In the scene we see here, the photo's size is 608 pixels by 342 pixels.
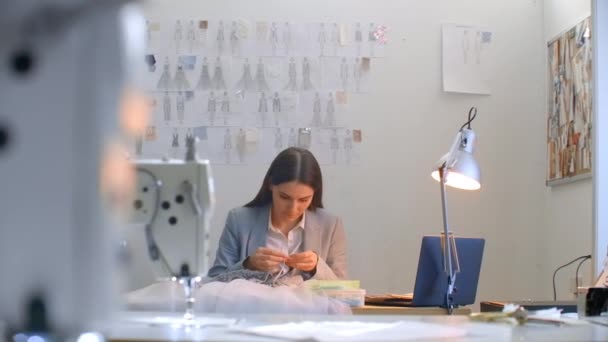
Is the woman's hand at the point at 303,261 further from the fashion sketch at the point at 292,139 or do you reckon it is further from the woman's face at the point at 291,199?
the fashion sketch at the point at 292,139

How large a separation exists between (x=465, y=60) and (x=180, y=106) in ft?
4.86

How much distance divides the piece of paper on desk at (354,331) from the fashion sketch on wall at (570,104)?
2310mm

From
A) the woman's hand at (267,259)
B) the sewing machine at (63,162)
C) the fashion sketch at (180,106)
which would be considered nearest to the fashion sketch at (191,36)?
the fashion sketch at (180,106)

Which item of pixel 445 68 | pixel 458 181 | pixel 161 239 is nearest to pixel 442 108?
pixel 445 68

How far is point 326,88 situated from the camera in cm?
428

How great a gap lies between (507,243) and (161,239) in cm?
298

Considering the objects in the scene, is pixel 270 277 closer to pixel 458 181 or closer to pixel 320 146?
pixel 458 181

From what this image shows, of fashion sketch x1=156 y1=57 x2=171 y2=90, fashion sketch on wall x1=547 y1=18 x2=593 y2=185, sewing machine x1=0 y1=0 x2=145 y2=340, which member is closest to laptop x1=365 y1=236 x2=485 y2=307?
fashion sketch on wall x1=547 y1=18 x2=593 y2=185

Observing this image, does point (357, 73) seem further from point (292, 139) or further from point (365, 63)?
point (292, 139)

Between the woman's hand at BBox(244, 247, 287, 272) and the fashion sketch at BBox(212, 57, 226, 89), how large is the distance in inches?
56.4

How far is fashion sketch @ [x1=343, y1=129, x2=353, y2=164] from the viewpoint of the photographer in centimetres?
424

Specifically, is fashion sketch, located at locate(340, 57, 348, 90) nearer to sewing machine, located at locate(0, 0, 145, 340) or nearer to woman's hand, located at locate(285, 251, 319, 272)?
woman's hand, located at locate(285, 251, 319, 272)

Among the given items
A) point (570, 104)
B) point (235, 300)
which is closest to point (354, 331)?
point (235, 300)

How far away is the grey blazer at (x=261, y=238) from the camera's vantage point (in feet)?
11.0
